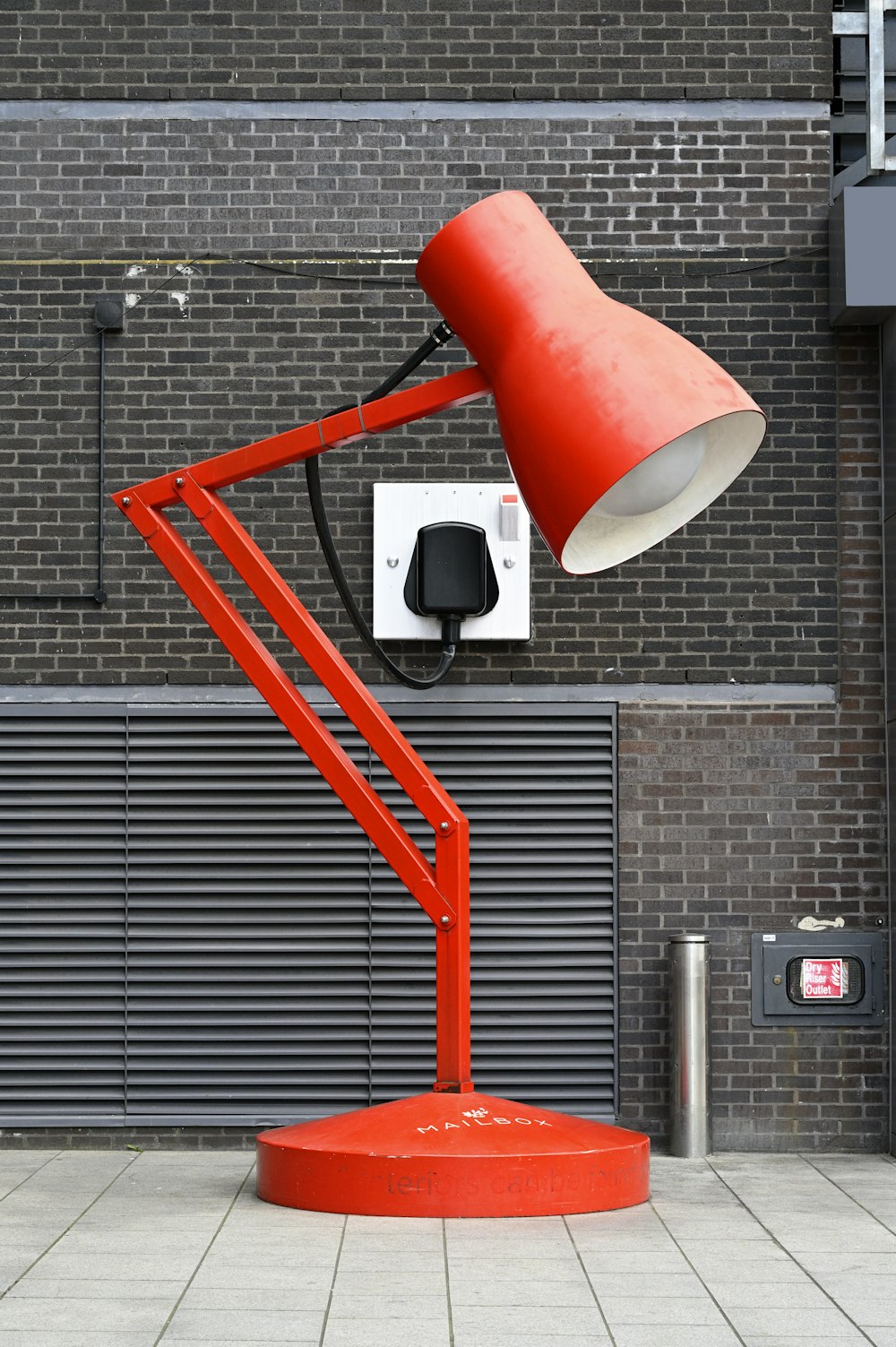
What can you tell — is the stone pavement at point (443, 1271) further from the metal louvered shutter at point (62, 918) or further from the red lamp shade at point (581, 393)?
the red lamp shade at point (581, 393)

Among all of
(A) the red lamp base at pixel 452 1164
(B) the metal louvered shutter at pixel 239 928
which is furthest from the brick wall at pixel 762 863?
(A) the red lamp base at pixel 452 1164

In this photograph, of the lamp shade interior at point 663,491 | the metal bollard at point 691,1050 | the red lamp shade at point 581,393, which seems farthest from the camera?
the metal bollard at point 691,1050

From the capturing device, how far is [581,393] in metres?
5.58

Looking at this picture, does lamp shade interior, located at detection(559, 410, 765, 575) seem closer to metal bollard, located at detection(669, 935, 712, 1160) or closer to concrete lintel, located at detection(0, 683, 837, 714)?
concrete lintel, located at detection(0, 683, 837, 714)

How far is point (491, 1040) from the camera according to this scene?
8.06 meters

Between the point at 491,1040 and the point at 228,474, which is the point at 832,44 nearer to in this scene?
the point at 228,474

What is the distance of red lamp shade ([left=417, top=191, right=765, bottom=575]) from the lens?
5.48 m

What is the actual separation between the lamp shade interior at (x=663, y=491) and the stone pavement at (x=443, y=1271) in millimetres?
2475

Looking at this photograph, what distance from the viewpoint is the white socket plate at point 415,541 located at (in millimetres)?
8133

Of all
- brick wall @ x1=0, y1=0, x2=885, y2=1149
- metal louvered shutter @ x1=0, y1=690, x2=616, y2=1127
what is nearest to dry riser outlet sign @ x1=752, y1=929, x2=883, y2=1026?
brick wall @ x1=0, y1=0, x2=885, y2=1149

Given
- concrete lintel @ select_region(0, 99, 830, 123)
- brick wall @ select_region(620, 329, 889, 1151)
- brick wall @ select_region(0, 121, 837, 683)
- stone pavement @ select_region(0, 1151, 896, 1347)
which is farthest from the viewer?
concrete lintel @ select_region(0, 99, 830, 123)

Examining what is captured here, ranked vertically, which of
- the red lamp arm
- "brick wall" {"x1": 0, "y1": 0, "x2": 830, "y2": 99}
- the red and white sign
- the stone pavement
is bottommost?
the stone pavement

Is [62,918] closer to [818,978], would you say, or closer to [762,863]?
[762,863]

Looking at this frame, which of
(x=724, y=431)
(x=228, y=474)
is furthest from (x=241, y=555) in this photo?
(x=724, y=431)
